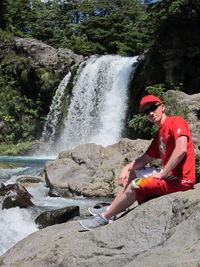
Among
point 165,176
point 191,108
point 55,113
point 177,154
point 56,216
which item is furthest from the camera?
point 55,113

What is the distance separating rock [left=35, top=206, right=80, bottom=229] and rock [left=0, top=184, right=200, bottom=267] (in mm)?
3619

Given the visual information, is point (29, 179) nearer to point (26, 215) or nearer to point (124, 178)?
point (26, 215)

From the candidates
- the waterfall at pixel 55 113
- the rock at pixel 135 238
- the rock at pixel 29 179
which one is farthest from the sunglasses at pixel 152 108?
the waterfall at pixel 55 113

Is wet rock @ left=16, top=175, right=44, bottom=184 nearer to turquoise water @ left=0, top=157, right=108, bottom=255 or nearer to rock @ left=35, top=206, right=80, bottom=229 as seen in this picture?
turquoise water @ left=0, top=157, right=108, bottom=255

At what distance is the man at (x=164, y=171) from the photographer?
3.72 metres

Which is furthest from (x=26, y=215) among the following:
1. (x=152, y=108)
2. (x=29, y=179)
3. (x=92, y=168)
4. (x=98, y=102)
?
(x=98, y=102)

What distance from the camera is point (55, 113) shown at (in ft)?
84.9

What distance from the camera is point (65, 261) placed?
11.8 feet

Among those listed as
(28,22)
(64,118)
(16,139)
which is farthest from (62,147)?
(28,22)

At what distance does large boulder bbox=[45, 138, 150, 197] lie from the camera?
1081cm

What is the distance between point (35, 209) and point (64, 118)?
16124 mm

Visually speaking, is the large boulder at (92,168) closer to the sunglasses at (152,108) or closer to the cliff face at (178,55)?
the sunglasses at (152,108)

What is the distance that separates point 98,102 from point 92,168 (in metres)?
11.6

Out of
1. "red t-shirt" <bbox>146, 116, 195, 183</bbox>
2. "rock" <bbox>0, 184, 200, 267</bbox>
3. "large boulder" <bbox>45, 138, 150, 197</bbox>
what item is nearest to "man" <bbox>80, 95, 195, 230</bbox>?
"red t-shirt" <bbox>146, 116, 195, 183</bbox>
